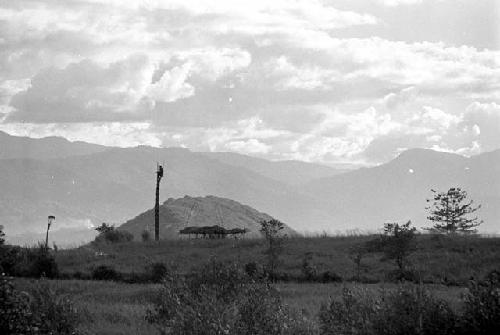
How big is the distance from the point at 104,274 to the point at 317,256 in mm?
20110

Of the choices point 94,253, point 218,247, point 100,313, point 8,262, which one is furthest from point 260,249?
point 100,313

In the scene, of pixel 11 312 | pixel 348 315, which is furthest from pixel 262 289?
pixel 11 312

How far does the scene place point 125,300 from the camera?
37.6 metres

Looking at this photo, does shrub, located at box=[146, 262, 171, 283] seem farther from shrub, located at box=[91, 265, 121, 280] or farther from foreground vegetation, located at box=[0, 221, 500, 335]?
shrub, located at box=[91, 265, 121, 280]

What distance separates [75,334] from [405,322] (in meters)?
9.96

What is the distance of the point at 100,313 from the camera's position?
30.3 metres

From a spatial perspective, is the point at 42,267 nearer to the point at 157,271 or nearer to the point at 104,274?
the point at 104,274

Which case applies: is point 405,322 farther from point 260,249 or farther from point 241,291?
point 260,249

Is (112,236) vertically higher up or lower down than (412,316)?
higher up

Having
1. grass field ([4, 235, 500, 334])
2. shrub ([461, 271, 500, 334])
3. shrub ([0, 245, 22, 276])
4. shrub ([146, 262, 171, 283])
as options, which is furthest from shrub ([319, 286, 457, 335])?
shrub ([0, 245, 22, 276])

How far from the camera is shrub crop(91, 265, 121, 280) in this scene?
55.1 meters

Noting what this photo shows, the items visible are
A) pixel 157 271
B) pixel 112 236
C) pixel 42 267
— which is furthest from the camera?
pixel 112 236

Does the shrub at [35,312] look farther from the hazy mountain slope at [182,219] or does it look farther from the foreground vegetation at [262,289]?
the hazy mountain slope at [182,219]

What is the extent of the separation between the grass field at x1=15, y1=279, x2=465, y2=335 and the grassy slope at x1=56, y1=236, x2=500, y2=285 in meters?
12.3
